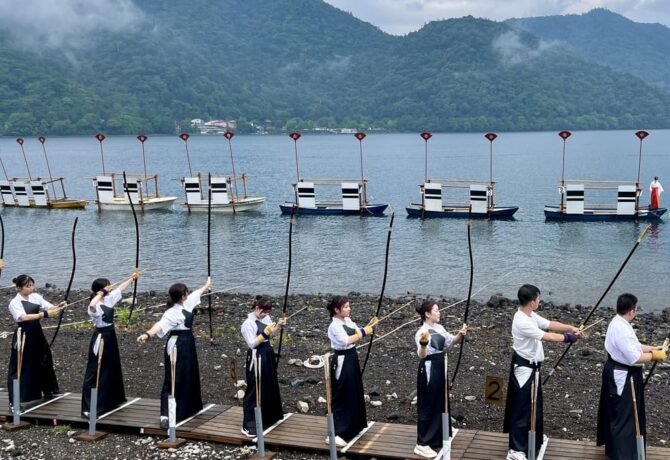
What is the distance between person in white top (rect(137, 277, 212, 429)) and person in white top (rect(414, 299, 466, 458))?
338 centimetres

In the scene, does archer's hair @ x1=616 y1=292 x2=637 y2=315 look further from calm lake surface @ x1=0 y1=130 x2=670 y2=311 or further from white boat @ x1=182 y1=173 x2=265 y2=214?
white boat @ x1=182 y1=173 x2=265 y2=214

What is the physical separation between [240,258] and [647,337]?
19697 mm

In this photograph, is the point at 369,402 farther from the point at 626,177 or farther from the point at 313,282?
the point at 626,177

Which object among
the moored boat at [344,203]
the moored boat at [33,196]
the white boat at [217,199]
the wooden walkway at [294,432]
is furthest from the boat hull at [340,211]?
the wooden walkway at [294,432]

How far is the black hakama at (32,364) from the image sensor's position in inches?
463

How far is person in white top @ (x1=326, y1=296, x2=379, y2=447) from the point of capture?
33.0 feet

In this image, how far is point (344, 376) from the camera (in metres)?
10.2

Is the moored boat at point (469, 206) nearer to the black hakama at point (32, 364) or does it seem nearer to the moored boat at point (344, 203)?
the moored boat at point (344, 203)

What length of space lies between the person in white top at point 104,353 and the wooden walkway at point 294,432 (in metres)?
0.22

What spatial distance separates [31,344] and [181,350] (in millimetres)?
2712

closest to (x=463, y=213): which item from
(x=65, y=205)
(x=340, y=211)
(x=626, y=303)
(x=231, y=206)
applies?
(x=340, y=211)

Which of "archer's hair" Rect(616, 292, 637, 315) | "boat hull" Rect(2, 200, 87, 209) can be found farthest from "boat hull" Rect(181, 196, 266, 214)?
"archer's hair" Rect(616, 292, 637, 315)

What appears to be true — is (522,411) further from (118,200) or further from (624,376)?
(118,200)

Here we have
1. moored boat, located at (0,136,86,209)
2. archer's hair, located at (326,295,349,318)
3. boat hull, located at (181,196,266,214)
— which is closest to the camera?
archer's hair, located at (326,295,349,318)
